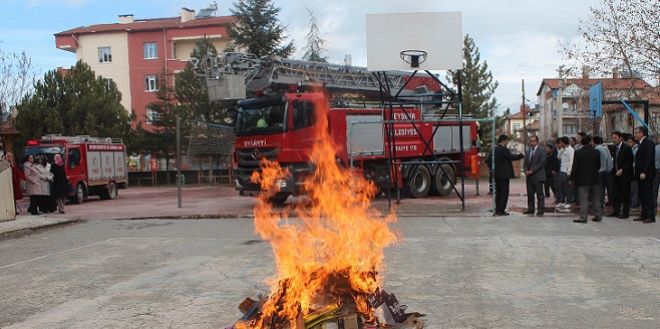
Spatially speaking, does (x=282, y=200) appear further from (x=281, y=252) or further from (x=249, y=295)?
(x=281, y=252)

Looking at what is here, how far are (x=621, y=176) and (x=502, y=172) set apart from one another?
2428mm

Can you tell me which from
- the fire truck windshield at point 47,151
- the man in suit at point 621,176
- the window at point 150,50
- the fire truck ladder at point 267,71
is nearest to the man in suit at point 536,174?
the man in suit at point 621,176

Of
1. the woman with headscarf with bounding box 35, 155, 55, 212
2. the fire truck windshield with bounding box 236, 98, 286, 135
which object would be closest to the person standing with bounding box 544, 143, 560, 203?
the fire truck windshield with bounding box 236, 98, 286, 135

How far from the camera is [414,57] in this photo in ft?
44.2

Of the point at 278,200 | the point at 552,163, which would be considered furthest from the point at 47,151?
the point at 552,163

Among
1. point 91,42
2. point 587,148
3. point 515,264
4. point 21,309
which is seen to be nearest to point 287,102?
Result: point 587,148

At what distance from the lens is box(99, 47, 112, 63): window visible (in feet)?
162

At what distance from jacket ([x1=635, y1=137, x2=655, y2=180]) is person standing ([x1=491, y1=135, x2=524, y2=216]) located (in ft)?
8.52

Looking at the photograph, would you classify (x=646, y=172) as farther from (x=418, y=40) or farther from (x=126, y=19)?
(x=126, y=19)

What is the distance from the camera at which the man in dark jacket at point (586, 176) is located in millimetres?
11305

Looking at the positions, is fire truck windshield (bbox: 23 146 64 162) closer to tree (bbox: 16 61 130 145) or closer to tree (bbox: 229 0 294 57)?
tree (bbox: 16 61 130 145)

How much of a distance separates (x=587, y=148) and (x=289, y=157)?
734 centimetres

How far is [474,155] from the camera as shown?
1988 centimetres

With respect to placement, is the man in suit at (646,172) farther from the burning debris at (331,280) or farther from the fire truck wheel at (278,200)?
the fire truck wheel at (278,200)
